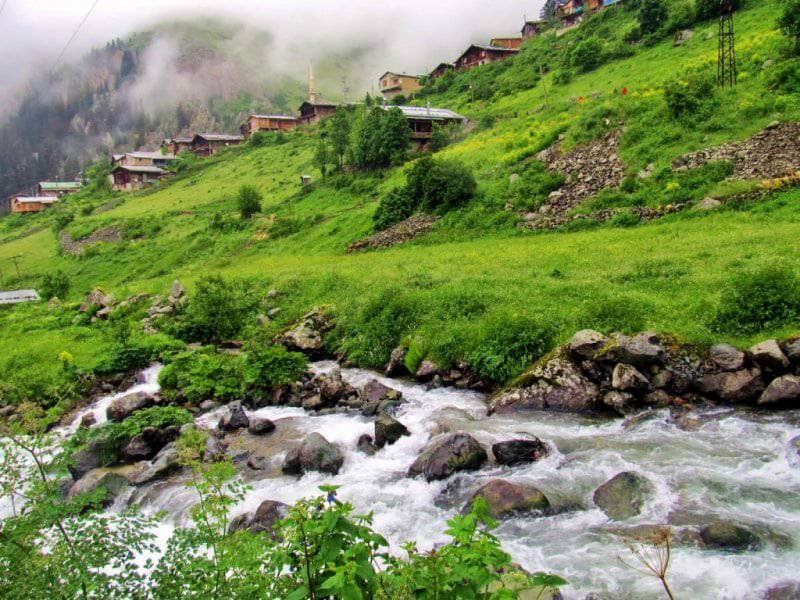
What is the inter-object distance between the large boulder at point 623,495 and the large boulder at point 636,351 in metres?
4.04

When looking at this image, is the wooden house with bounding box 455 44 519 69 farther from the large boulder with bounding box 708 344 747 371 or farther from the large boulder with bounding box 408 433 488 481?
the large boulder with bounding box 408 433 488 481

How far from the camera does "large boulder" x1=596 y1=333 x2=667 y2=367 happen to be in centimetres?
1298

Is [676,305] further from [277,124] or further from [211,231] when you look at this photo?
[277,124]

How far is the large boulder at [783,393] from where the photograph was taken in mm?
11242

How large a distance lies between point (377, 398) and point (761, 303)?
1048 cm

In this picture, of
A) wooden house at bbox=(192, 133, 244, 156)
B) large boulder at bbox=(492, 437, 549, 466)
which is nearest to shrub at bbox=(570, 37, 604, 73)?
large boulder at bbox=(492, 437, 549, 466)

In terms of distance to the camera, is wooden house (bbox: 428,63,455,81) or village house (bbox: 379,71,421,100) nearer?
wooden house (bbox: 428,63,455,81)

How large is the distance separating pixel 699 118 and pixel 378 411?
2768 cm

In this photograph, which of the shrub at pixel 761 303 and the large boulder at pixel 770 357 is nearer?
the large boulder at pixel 770 357

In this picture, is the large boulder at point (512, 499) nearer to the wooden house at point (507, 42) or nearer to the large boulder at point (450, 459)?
the large boulder at point (450, 459)

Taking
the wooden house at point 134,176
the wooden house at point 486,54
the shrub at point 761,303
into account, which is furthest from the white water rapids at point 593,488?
the wooden house at point 486,54

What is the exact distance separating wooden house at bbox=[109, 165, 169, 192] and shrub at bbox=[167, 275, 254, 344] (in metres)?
74.4

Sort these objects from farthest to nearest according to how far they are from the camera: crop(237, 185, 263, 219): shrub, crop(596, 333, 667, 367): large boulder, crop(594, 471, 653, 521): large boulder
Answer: crop(237, 185, 263, 219): shrub
crop(596, 333, 667, 367): large boulder
crop(594, 471, 653, 521): large boulder

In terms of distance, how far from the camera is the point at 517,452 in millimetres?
10992
